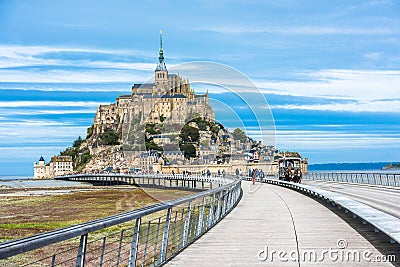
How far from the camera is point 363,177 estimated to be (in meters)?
53.9

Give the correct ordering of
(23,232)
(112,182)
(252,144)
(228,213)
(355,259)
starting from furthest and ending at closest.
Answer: (112,182) → (252,144) → (23,232) → (228,213) → (355,259)

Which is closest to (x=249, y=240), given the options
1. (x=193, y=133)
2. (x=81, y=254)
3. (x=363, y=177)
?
(x=81, y=254)

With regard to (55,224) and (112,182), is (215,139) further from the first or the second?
(55,224)

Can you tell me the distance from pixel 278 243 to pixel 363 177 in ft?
144

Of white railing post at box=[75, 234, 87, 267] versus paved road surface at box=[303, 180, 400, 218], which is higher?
paved road surface at box=[303, 180, 400, 218]

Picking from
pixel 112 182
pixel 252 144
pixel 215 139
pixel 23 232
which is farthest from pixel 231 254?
pixel 112 182

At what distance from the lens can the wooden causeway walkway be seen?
976 centimetres

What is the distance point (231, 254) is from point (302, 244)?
177cm

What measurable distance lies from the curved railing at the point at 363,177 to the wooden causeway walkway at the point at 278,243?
27.3 metres

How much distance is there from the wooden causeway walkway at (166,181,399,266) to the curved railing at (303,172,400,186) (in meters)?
27.3

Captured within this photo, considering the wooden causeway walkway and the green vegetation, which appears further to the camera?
the green vegetation

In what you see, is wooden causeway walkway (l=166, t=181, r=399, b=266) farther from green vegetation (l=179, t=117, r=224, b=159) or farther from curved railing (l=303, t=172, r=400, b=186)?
green vegetation (l=179, t=117, r=224, b=159)

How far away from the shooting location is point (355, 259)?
382 inches

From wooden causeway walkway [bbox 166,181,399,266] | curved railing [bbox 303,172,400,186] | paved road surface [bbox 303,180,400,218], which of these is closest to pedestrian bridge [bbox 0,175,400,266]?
wooden causeway walkway [bbox 166,181,399,266]
